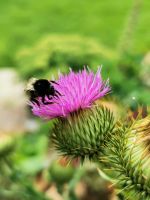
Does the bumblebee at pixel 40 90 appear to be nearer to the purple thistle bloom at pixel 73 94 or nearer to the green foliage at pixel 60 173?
the purple thistle bloom at pixel 73 94

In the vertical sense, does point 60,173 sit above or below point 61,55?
below

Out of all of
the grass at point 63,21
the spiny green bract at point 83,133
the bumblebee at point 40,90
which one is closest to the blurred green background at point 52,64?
the grass at point 63,21

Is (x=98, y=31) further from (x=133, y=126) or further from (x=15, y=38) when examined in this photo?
(x=133, y=126)

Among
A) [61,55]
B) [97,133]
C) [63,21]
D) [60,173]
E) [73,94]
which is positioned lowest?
[60,173]

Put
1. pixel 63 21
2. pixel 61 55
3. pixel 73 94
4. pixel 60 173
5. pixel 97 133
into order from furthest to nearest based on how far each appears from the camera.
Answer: pixel 63 21 < pixel 61 55 < pixel 60 173 < pixel 97 133 < pixel 73 94

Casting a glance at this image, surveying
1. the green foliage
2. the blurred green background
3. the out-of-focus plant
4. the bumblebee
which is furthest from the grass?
the bumblebee

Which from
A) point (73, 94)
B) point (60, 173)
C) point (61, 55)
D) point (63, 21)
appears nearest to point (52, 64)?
point (61, 55)

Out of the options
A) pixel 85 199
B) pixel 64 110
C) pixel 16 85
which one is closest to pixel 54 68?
pixel 16 85

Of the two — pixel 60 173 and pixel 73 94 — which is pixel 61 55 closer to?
pixel 60 173
